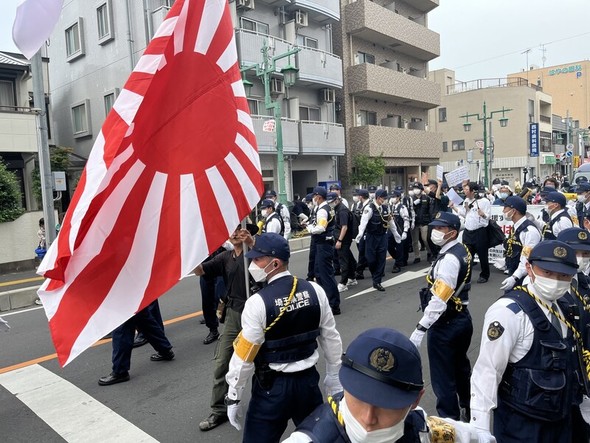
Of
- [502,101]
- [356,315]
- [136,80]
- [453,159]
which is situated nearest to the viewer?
[136,80]

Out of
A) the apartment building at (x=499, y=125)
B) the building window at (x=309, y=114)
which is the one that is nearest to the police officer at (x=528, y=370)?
the building window at (x=309, y=114)

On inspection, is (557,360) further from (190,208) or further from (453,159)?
(453,159)

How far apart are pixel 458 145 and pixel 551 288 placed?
2032 inches

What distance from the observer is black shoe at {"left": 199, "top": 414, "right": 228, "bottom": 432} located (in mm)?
4188

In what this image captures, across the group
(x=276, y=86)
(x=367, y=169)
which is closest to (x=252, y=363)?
(x=276, y=86)

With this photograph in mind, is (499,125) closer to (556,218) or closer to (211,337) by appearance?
(556,218)

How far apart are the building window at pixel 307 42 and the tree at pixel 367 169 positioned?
621 cm

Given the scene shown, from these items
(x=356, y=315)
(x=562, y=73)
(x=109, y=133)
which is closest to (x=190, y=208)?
(x=109, y=133)

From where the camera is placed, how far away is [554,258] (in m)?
2.76

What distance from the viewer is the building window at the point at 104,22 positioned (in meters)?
20.6

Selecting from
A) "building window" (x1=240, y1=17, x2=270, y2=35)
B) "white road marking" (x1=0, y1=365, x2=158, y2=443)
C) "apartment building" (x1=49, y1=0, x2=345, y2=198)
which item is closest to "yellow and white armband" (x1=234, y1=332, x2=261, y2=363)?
"white road marking" (x1=0, y1=365, x2=158, y2=443)

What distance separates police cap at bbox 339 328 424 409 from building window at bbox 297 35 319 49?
23.7 metres

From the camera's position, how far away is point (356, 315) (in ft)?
24.3

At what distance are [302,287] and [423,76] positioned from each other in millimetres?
33595
